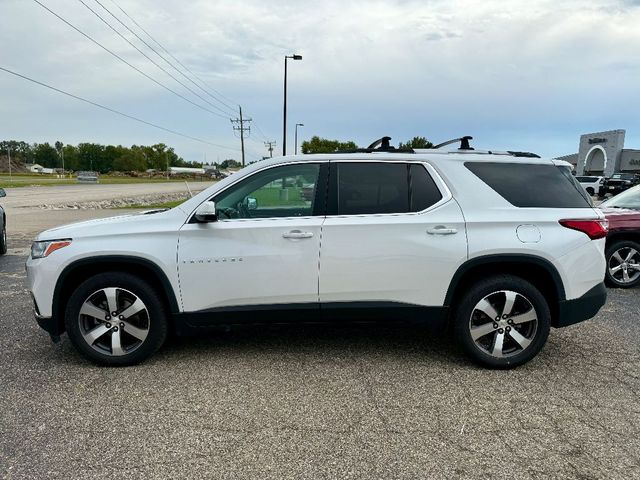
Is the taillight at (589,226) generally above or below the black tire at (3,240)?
above

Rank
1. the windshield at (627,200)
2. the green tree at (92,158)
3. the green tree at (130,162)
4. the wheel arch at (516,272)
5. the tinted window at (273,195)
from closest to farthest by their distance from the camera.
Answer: the wheel arch at (516,272)
the tinted window at (273,195)
the windshield at (627,200)
the green tree at (130,162)
the green tree at (92,158)

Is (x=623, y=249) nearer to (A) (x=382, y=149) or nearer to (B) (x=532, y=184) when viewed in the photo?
(B) (x=532, y=184)

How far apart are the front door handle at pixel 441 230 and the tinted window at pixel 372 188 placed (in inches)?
10.2

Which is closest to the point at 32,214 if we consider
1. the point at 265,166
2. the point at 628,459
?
the point at 265,166

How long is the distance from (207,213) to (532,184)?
8.78 ft

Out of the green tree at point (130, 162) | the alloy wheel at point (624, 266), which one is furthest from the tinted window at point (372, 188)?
the green tree at point (130, 162)

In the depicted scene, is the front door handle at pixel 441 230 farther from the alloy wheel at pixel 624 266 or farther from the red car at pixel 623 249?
the alloy wheel at pixel 624 266

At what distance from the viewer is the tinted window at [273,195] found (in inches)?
152

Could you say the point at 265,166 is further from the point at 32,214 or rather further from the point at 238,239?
the point at 32,214

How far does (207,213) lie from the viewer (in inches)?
143

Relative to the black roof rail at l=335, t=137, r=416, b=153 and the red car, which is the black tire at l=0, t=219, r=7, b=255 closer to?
the black roof rail at l=335, t=137, r=416, b=153

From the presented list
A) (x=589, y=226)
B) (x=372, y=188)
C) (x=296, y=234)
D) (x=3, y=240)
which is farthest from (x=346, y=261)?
(x=3, y=240)

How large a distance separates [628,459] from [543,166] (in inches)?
90.1

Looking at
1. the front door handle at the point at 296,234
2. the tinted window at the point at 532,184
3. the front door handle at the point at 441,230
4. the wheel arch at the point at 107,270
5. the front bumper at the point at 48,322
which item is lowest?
the front bumper at the point at 48,322
